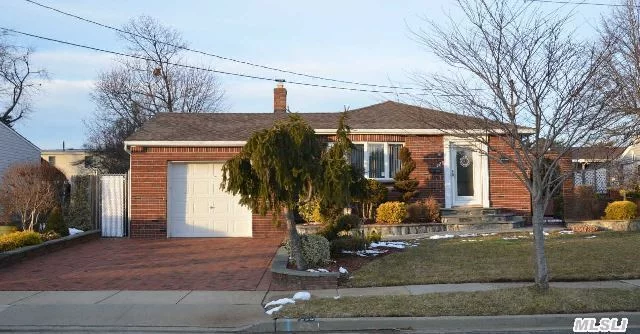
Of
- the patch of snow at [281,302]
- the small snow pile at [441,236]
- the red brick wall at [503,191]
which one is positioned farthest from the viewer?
the red brick wall at [503,191]

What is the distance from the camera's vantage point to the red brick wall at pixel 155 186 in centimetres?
1794

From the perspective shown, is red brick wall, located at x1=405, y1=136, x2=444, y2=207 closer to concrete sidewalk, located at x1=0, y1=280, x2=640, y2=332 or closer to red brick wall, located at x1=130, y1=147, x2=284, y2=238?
red brick wall, located at x1=130, y1=147, x2=284, y2=238

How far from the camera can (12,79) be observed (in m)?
42.7

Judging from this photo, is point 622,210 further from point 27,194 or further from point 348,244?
point 27,194

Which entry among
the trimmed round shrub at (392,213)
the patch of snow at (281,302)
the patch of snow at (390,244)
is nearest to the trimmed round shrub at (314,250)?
the patch of snow at (281,302)

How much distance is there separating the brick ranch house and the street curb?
9.92 meters

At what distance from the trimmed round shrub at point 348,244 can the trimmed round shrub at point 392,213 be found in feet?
11.7

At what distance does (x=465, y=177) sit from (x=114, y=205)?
11.0 m

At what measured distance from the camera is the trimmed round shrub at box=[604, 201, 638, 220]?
58.3 feet

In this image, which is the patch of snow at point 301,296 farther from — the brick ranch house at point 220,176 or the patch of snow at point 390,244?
the brick ranch house at point 220,176

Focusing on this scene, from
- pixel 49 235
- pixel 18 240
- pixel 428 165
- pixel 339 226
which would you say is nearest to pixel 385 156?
pixel 428 165

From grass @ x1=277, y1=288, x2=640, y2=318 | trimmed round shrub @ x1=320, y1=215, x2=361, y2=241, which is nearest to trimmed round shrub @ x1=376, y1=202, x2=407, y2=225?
trimmed round shrub @ x1=320, y1=215, x2=361, y2=241

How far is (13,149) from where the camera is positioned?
29.7 meters

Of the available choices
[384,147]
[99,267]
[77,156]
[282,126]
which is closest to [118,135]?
[77,156]
